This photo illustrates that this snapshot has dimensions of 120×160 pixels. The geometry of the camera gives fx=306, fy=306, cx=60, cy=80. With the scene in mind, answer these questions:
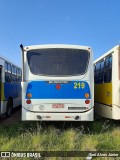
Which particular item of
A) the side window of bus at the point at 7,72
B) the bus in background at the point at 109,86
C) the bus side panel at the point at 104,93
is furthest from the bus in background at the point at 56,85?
the side window of bus at the point at 7,72

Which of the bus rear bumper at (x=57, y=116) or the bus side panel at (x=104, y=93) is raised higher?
the bus side panel at (x=104, y=93)

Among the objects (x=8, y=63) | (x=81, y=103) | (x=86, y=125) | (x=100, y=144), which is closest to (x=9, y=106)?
(x=8, y=63)

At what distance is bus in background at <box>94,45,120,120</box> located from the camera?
10703 mm

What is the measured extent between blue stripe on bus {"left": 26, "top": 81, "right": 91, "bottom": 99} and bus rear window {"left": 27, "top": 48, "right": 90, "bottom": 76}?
41 centimetres

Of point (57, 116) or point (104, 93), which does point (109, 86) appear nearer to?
point (104, 93)

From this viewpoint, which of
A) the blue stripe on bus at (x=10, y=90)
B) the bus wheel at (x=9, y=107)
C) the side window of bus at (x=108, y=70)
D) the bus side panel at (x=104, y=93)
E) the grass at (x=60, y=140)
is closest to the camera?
the grass at (x=60, y=140)

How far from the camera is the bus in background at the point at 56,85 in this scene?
417 inches

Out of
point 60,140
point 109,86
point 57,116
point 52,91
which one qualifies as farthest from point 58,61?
point 60,140

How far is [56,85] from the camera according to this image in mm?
10641

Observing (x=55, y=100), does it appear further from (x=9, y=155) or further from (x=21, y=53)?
(x=9, y=155)

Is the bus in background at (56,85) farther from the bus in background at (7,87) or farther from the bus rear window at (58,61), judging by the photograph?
the bus in background at (7,87)

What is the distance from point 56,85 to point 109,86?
7.27 ft

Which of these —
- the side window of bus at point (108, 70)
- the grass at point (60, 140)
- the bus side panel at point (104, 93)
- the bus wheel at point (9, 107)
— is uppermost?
the side window of bus at point (108, 70)

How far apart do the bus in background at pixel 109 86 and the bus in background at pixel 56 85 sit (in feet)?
2.72
